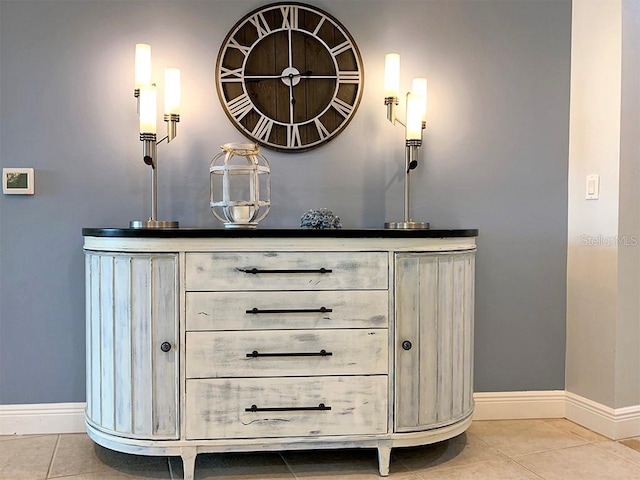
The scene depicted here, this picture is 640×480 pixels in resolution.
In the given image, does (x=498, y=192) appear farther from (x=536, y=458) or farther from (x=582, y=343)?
(x=536, y=458)

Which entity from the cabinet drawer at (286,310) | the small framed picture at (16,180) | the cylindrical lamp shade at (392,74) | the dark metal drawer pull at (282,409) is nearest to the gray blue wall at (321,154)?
the small framed picture at (16,180)

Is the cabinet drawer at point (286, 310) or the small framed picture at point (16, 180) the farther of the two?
the small framed picture at point (16, 180)

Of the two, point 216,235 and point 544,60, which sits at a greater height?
point 544,60

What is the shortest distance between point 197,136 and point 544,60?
1.59 meters

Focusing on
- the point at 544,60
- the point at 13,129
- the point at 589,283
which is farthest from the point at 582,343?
the point at 13,129

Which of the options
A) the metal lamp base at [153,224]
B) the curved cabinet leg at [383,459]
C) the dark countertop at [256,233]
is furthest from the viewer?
the metal lamp base at [153,224]

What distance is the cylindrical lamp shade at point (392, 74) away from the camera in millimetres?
2197

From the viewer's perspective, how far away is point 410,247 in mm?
1874

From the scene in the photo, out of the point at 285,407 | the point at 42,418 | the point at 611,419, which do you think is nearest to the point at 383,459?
the point at 285,407

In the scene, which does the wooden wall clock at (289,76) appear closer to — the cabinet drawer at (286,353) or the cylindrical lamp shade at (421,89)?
the cylindrical lamp shade at (421,89)

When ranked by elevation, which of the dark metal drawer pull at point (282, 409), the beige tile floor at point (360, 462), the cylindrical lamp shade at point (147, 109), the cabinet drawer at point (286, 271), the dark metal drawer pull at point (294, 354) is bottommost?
the beige tile floor at point (360, 462)

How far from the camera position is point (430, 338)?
1922 mm

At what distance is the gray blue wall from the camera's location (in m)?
2.22

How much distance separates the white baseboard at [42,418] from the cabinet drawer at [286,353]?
2.66ft
